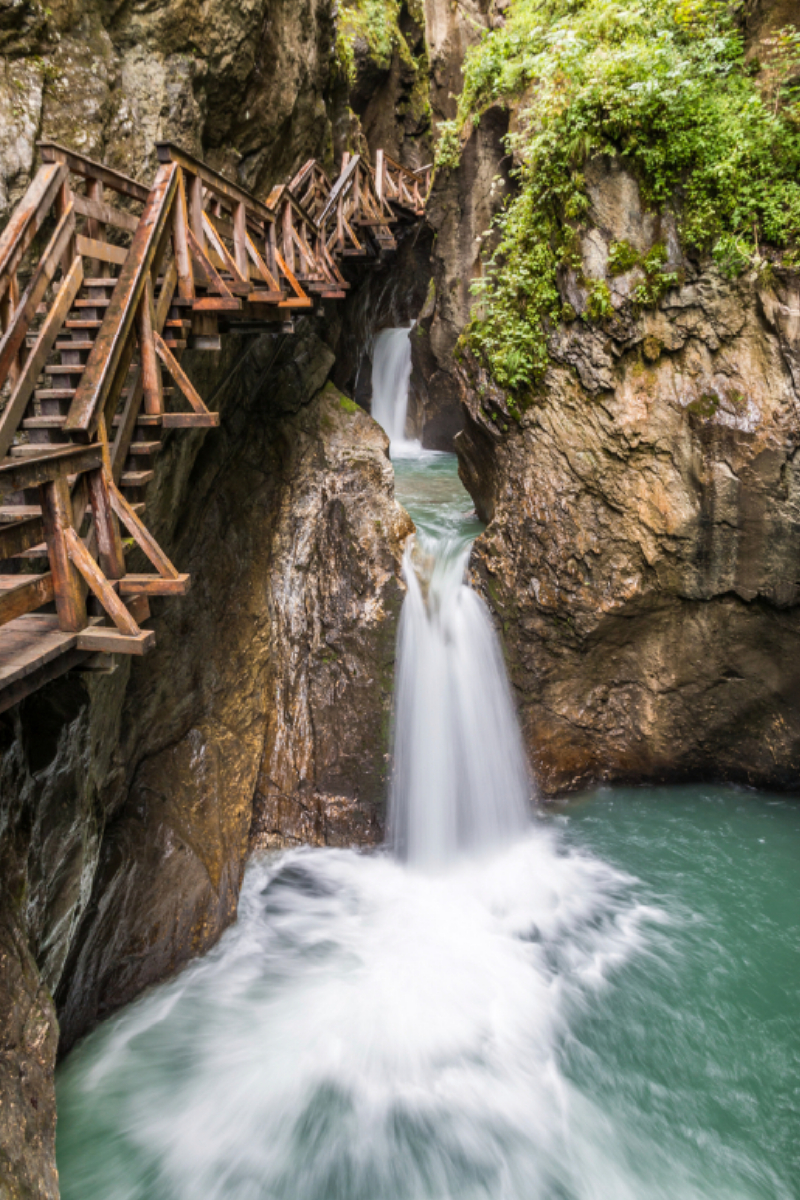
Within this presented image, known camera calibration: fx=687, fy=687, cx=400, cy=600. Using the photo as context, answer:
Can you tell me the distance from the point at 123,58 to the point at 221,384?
2.90 metres

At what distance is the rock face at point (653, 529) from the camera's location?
24.2 feet

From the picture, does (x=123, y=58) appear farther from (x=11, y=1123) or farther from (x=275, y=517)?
(x=11, y=1123)

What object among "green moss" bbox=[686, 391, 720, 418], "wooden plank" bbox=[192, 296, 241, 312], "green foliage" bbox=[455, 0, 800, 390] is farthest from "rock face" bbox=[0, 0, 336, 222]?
"green moss" bbox=[686, 391, 720, 418]

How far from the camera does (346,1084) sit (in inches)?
217

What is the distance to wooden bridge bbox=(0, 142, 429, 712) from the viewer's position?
3.23 meters

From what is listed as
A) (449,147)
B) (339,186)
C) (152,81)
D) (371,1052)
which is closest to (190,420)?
(152,81)

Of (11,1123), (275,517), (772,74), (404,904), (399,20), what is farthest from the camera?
(399,20)

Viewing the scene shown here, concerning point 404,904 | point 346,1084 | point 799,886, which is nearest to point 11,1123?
point 346,1084

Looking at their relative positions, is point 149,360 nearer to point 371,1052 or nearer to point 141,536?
point 141,536

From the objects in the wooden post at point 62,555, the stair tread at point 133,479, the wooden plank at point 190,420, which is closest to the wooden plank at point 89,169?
the wooden plank at point 190,420

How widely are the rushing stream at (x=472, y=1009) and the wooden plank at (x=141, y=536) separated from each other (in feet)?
14.4

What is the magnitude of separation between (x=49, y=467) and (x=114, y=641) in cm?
84

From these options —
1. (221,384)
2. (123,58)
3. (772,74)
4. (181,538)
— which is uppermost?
(772,74)

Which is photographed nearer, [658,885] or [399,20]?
[658,885]
